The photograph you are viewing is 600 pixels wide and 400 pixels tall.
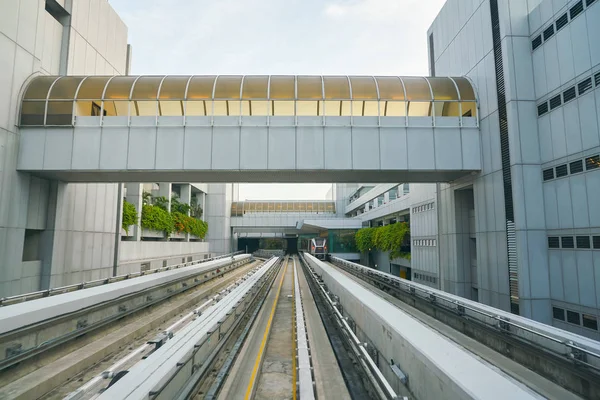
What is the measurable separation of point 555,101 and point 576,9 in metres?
2.65

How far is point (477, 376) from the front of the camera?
12.0ft

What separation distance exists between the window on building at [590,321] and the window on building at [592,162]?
4.20m

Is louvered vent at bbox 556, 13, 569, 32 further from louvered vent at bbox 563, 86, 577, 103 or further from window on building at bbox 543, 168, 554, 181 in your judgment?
window on building at bbox 543, 168, 554, 181

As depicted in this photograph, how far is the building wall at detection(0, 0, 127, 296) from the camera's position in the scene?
1279cm

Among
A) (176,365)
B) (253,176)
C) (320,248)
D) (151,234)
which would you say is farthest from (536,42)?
(320,248)

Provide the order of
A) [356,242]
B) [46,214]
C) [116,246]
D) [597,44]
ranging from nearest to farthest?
[597,44] < [46,214] < [116,246] < [356,242]

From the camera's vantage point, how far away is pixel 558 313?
36.0 feet

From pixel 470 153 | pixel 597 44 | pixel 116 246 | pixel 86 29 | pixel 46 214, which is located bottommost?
pixel 116 246

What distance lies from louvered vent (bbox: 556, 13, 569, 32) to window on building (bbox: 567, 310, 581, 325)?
8.88 meters

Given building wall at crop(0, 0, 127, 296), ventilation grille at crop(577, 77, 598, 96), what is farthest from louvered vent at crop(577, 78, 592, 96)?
building wall at crop(0, 0, 127, 296)

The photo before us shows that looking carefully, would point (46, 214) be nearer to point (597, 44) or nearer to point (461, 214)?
point (461, 214)

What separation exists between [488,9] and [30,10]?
18006mm

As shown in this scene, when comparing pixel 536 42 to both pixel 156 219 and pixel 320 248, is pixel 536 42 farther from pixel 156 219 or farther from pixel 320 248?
pixel 320 248

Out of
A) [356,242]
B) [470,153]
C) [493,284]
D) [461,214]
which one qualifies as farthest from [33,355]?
[356,242]
